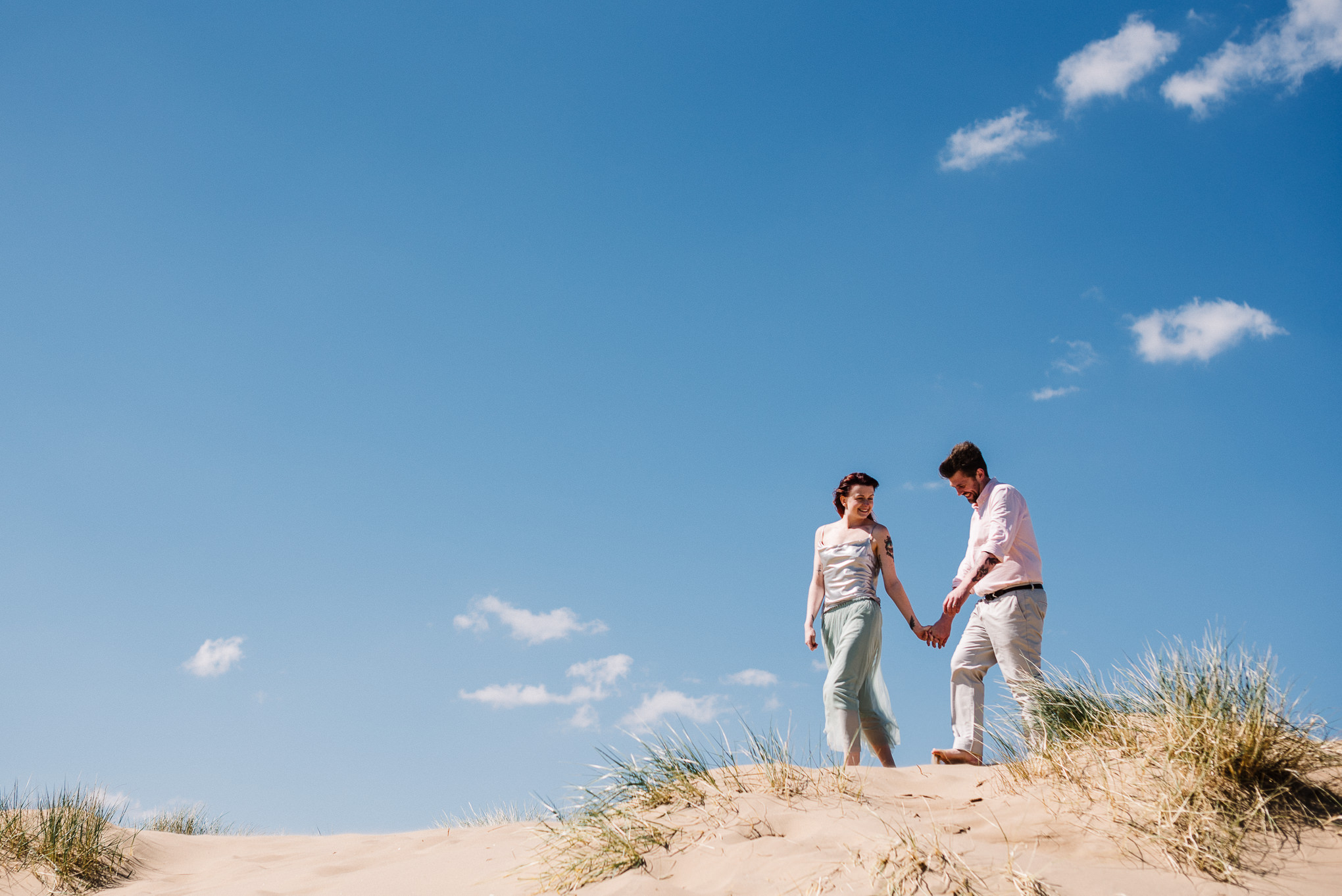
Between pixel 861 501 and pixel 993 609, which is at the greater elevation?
pixel 861 501

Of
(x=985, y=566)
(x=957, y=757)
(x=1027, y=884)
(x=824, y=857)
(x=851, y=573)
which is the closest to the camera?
(x=1027, y=884)

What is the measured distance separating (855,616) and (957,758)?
114cm

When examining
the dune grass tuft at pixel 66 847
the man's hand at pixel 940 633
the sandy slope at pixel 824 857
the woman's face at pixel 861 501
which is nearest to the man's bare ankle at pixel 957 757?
the sandy slope at pixel 824 857

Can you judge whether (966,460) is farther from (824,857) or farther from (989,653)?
(824,857)

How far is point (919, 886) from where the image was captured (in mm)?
3160

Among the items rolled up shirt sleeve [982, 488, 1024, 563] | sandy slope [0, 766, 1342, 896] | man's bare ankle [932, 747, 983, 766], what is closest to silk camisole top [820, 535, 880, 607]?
rolled up shirt sleeve [982, 488, 1024, 563]

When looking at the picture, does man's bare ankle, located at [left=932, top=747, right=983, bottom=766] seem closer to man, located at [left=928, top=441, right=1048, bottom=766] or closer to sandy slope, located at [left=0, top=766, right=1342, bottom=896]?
man, located at [left=928, top=441, right=1048, bottom=766]

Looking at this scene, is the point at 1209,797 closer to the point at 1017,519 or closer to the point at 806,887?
the point at 806,887

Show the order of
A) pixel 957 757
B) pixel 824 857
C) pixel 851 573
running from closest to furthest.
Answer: pixel 824 857 < pixel 957 757 < pixel 851 573

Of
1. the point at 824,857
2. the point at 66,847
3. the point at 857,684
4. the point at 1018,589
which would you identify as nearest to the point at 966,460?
the point at 1018,589

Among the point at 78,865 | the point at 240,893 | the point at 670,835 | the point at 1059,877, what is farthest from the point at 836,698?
the point at 78,865

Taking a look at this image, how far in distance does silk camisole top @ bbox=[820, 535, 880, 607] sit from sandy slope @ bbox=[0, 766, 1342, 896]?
1430 millimetres

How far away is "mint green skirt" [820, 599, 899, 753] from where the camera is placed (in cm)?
595

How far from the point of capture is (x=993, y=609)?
5.76 m
